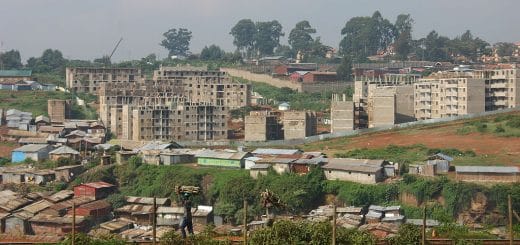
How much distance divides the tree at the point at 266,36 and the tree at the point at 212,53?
→ 7163mm

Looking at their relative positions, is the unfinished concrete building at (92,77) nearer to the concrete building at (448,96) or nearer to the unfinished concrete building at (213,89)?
the unfinished concrete building at (213,89)

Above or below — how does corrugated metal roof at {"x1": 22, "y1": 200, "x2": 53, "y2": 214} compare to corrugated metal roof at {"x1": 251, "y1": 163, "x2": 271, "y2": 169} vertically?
below

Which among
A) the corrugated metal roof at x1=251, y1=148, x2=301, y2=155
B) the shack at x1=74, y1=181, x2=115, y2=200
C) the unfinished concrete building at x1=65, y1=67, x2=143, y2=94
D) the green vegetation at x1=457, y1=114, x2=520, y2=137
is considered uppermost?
the unfinished concrete building at x1=65, y1=67, x2=143, y2=94

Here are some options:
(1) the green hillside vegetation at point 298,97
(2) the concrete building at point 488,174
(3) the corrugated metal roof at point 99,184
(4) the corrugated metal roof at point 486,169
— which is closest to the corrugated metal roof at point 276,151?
(3) the corrugated metal roof at point 99,184

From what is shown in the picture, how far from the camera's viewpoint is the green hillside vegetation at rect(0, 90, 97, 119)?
5097 centimetres

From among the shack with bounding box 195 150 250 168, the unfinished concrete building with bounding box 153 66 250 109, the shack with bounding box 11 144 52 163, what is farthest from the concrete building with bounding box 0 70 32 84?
the shack with bounding box 195 150 250 168

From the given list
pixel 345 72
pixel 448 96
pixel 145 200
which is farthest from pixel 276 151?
pixel 345 72

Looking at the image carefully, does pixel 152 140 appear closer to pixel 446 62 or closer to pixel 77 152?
pixel 77 152

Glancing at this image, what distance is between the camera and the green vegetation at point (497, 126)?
37562 mm

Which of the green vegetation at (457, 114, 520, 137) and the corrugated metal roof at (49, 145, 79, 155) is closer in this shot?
the green vegetation at (457, 114, 520, 137)

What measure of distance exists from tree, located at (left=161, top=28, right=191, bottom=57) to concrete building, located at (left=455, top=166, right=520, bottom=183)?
62286 mm

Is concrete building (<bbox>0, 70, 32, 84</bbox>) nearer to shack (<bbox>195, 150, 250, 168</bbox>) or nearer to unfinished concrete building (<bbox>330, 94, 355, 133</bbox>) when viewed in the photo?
unfinished concrete building (<bbox>330, 94, 355, 133</bbox>)

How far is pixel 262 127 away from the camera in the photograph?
43.0 metres

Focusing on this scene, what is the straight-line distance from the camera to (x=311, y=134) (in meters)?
43.7
